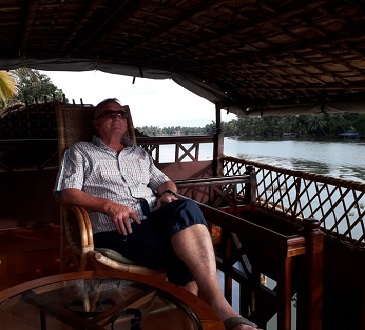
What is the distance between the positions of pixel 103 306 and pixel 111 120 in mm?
1201

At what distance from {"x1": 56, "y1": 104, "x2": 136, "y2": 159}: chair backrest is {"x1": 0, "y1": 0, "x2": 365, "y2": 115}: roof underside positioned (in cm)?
65

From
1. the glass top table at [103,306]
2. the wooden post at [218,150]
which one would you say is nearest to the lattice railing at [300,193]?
the wooden post at [218,150]

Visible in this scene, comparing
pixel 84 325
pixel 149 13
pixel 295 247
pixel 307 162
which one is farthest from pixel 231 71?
pixel 307 162

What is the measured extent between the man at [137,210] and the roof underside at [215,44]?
33.7 inches

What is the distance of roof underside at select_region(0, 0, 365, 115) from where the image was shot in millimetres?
2320

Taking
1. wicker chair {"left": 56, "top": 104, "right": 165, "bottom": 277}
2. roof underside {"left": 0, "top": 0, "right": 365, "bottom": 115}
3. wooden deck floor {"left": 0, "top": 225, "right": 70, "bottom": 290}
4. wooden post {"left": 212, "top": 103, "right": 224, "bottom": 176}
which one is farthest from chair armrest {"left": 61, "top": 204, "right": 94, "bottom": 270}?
wooden post {"left": 212, "top": 103, "right": 224, "bottom": 176}

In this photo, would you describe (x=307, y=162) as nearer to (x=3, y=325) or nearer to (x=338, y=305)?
(x=338, y=305)

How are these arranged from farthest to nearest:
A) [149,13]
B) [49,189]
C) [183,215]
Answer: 1. [49,189]
2. [149,13]
3. [183,215]

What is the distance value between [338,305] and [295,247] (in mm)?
2387

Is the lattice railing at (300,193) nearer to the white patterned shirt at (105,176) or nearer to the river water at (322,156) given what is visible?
the white patterned shirt at (105,176)

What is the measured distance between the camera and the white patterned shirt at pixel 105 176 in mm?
1894

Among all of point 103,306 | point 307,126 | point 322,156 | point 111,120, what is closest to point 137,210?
point 111,120

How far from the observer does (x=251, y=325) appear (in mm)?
1141

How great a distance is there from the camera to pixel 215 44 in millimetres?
3186
